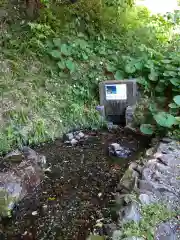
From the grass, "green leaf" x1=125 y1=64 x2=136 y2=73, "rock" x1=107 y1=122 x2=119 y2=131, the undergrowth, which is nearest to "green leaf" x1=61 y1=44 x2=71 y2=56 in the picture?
the undergrowth

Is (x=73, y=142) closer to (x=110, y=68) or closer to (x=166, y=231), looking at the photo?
(x=110, y=68)

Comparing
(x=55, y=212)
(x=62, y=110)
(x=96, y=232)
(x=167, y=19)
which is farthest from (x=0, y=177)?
(x=167, y=19)

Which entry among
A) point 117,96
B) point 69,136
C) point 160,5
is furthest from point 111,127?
point 160,5

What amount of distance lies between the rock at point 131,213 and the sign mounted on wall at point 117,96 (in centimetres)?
280

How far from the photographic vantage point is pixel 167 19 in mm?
6719

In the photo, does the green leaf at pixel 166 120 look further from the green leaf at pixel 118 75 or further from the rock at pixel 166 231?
the rock at pixel 166 231

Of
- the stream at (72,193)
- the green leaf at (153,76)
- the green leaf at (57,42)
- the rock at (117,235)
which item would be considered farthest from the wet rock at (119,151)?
the green leaf at (57,42)

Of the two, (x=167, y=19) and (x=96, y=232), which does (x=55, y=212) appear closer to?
(x=96, y=232)

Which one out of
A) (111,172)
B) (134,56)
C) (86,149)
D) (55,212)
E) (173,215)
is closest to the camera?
(173,215)

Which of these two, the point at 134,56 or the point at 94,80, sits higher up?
the point at 134,56

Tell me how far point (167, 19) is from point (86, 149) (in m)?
4.25

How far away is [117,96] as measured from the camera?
5035 mm

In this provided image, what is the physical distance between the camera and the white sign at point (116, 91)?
4988 mm

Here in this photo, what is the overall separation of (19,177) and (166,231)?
68.9 inches
